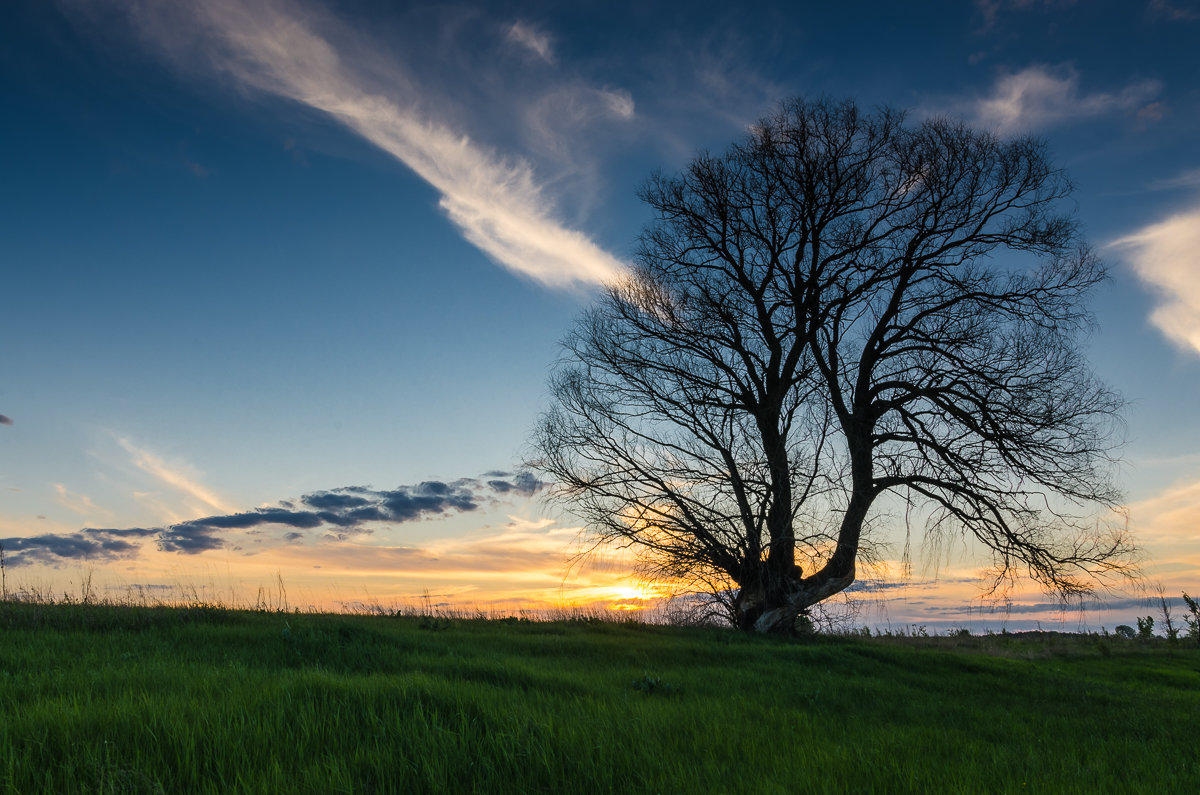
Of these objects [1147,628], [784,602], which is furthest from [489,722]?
[1147,628]

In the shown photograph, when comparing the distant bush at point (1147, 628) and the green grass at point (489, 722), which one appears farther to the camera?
the distant bush at point (1147, 628)

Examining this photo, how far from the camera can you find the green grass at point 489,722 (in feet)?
13.1

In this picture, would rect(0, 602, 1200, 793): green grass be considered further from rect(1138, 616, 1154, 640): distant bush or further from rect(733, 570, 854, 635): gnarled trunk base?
rect(1138, 616, 1154, 640): distant bush

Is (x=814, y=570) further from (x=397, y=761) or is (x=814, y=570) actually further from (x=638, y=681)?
(x=397, y=761)

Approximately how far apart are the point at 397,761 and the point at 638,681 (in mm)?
4466

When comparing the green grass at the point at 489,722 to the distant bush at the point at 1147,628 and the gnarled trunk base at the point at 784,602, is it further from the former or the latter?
the distant bush at the point at 1147,628

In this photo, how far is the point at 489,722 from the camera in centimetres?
488

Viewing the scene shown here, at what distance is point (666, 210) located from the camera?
2016 centimetres

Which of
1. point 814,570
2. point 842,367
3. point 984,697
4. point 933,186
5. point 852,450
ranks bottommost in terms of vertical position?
point 984,697

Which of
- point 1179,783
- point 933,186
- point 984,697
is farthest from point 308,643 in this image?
point 933,186

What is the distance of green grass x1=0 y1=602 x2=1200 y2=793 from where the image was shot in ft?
13.1

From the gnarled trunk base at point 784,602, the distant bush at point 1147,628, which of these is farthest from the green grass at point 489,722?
the distant bush at point 1147,628

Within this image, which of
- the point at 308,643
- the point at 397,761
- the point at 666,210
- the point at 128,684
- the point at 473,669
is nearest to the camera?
the point at 397,761

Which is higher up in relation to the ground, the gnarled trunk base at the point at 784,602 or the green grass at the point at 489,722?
the gnarled trunk base at the point at 784,602
